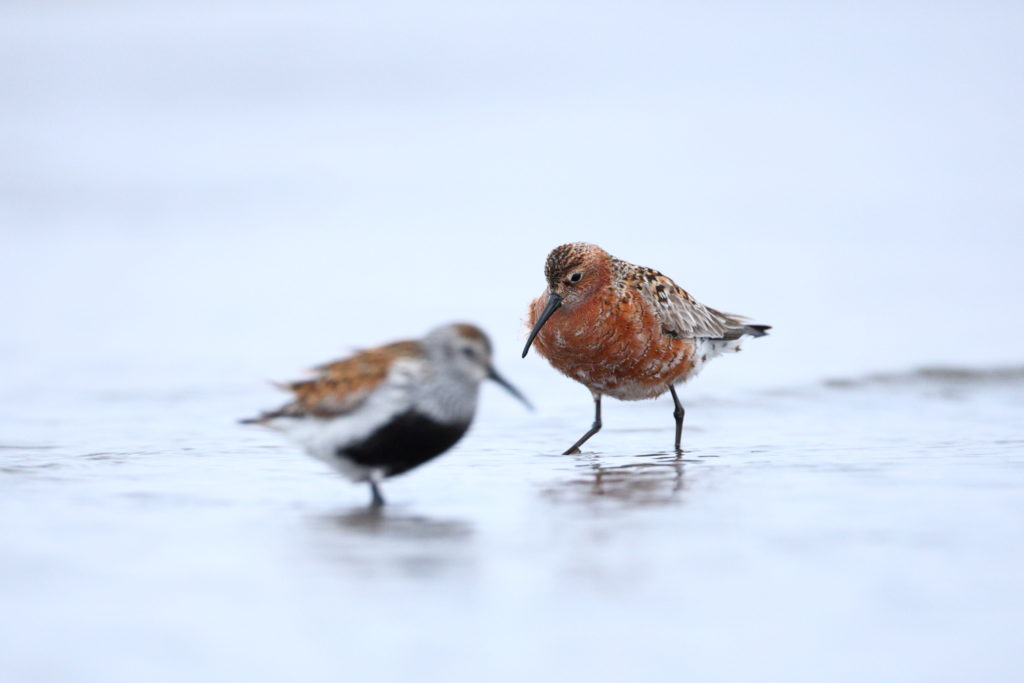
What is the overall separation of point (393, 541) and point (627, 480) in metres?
2.09

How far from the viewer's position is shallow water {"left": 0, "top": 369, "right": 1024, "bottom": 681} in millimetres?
4637

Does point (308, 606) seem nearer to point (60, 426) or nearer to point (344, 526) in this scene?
point (344, 526)

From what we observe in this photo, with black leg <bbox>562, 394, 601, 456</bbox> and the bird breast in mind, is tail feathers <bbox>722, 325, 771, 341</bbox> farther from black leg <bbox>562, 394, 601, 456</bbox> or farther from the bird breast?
black leg <bbox>562, 394, 601, 456</bbox>

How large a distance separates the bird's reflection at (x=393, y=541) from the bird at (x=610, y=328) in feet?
8.28

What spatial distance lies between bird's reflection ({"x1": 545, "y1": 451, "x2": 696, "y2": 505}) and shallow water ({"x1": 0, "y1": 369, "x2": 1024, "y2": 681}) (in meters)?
0.03

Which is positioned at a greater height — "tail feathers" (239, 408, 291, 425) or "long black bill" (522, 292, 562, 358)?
"long black bill" (522, 292, 562, 358)

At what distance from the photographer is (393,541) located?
19.8 feet

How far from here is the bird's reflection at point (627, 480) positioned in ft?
23.3

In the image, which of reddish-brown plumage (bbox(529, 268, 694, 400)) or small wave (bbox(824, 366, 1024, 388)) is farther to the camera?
small wave (bbox(824, 366, 1024, 388))

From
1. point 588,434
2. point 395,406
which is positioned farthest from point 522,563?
point 588,434

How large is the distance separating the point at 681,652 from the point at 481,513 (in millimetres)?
2120

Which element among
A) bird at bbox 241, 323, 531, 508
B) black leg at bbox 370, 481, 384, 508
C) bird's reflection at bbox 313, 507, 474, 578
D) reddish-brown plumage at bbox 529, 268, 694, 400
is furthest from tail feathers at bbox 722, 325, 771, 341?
bird's reflection at bbox 313, 507, 474, 578

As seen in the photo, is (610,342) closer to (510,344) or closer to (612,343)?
(612,343)

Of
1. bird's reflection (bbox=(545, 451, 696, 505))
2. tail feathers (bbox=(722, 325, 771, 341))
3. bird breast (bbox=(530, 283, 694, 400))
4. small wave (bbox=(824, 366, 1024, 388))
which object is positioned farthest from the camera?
small wave (bbox=(824, 366, 1024, 388))
